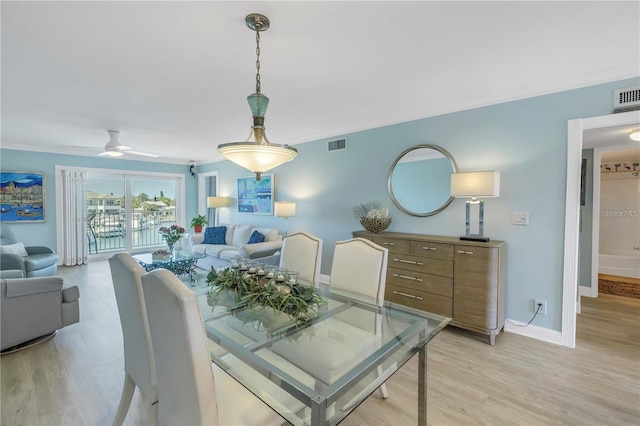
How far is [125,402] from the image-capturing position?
1580 millimetres

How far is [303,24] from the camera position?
177 cm

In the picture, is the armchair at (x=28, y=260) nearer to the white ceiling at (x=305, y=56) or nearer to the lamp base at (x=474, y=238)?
the white ceiling at (x=305, y=56)

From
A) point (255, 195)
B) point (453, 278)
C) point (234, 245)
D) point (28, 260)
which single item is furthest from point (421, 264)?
point (28, 260)

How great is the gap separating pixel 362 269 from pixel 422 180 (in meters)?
1.74

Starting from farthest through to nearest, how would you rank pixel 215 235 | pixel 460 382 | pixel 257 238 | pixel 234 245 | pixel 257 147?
pixel 215 235
pixel 234 245
pixel 257 238
pixel 460 382
pixel 257 147

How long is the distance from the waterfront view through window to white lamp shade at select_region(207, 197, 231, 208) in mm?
1510

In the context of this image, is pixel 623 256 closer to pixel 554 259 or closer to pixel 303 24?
pixel 554 259

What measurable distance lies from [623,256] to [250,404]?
7158mm

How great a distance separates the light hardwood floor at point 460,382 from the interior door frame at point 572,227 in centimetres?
28

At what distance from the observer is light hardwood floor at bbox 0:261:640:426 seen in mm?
1776

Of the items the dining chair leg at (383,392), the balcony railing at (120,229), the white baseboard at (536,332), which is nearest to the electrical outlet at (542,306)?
the white baseboard at (536,332)

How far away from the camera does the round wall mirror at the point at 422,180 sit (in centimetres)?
328

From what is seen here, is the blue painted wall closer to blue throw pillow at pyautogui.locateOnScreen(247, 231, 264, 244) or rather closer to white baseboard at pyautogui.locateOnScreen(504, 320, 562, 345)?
white baseboard at pyautogui.locateOnScreen(504, 320, 562, 345)

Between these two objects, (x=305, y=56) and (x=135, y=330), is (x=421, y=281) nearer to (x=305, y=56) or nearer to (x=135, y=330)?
(x=305, y=56)
